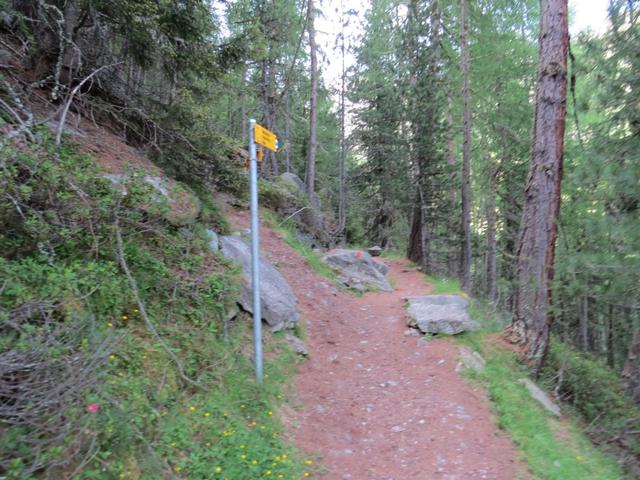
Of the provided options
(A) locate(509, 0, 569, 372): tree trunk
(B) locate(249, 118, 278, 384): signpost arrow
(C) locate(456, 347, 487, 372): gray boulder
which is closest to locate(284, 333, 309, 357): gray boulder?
(B) locate(249, 118, 278, 384): signpost arrow

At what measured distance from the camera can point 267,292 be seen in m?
6.55

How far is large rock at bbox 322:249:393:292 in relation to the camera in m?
10.9

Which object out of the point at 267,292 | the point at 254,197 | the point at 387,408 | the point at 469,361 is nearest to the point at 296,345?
the point at 267,292

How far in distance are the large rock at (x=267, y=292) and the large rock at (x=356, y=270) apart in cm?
378

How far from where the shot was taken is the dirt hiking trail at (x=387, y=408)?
4.33 m

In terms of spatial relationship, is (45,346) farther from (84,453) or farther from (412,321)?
(412,321)

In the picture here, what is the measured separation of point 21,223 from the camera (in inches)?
141

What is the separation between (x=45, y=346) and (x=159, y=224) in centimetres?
289

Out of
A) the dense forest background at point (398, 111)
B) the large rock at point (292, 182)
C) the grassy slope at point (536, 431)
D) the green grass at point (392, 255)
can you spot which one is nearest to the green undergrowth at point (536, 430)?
the grassy slope at point (536, 431)

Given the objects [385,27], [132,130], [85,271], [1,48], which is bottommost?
[85,271]

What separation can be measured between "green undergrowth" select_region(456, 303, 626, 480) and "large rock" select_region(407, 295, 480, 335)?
507mm

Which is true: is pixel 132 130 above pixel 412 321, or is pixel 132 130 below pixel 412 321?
above

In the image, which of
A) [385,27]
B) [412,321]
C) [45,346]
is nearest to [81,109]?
[45,346]

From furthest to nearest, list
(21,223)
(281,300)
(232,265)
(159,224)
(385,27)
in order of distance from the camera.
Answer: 1. (385,27)
2. (281,300)
3. (232,265)
4. (159,224)
5. (21,223)
